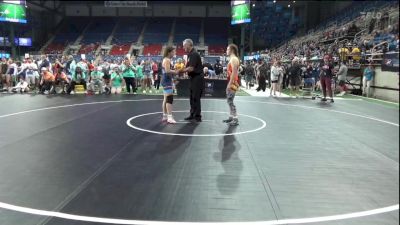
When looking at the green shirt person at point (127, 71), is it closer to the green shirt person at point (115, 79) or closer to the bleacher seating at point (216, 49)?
the green shirt person at point (115, 79)

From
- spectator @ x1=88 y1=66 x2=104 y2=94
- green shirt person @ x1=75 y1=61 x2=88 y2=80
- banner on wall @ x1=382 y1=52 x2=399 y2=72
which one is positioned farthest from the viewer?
green shirt person @ x1=75 y1=61 x2=88 y2=80

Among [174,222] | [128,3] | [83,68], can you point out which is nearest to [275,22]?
[128,3]

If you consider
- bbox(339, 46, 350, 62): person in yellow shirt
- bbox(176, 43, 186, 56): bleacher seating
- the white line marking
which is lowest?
the white line marking

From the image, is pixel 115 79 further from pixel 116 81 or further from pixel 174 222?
pixel 174 222

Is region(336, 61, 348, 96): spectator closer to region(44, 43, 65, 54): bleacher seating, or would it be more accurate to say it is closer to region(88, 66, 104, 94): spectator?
region(88, 66, 104, 94): spectator

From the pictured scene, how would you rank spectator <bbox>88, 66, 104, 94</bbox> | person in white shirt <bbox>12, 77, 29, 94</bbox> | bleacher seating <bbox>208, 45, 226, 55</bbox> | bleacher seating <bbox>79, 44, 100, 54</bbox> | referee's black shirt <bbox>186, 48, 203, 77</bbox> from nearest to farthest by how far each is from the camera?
referee's black shirt <bbox>186, 48, 203, 77</bbox> → spectator <bbox>88, 66, 104, 94</bbox> → person in white shirt <bbox>12, 77, 29, 94</bbox> → bleacher seating <bbox>208, 45, 226, 55</bbox> → bleacher seating <bbox>79, 44, 100, 54</bbox>

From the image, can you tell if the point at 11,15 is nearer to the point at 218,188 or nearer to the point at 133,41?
the point at 133,41

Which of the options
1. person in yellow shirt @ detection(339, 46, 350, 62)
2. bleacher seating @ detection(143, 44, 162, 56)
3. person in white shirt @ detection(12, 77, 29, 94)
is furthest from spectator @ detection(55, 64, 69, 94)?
bleacher seating @ detection(143, 44, 162, 56)

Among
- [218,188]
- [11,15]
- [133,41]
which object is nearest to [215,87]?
[218,188]

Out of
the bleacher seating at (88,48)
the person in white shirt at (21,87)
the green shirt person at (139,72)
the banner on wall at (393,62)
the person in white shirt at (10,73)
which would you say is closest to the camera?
the banner on wall at (393,62)

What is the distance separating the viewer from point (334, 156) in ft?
19.2

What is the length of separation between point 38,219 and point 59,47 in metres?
47.1

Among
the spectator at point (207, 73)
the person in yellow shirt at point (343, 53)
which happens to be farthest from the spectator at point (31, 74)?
the person in yellow shirt at point (343, 53)

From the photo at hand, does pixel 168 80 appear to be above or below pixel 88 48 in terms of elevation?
below
